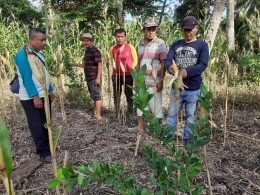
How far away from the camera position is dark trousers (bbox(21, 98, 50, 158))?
212 centimetres

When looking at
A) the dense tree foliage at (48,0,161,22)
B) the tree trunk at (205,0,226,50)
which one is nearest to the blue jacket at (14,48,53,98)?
the tree trunk at (205,0,226,50)

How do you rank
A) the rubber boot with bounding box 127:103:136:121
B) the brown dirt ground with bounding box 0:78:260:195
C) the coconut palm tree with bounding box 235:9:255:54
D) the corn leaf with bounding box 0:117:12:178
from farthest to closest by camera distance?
the coconut palm tree with bounding box 235:9:255:54
the rubber boot with bounding box 127:103:136:121
the brown dirt ground with bounding box 0:78:260:195
the corn leaf with bounding box 0:117:12:178

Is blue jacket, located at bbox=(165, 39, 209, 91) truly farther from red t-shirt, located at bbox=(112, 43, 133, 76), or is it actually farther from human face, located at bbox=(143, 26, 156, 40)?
red t-shirt, located at bbox=(112, 43, 133, 76)

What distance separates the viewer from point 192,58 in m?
2.25

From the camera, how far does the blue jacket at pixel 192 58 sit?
2.20 m

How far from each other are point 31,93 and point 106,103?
2221 mm

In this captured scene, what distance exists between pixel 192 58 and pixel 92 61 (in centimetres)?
152

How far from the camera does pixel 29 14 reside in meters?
16.7

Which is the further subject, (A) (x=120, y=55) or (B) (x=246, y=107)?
(B) (x=246, y=107)

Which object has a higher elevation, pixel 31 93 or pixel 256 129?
pixel 31 93

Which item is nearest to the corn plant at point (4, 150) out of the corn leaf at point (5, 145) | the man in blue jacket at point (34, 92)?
the corn leaf at point (5, 145)

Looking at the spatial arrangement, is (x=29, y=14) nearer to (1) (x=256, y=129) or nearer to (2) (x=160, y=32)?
(2) (x=160, y=32)

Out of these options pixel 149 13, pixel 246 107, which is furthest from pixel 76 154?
pixel 149 13

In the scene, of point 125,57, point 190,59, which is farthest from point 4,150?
point 125,57
